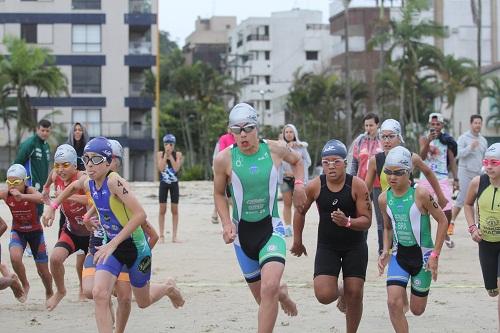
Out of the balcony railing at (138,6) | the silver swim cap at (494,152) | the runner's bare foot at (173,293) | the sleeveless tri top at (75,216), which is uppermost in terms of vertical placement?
the balcony railing at (138,6)

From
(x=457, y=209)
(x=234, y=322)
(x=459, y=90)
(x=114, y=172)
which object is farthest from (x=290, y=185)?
(x=459, y=90)

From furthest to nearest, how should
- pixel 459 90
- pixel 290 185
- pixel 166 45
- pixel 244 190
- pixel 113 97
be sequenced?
1. pixel 166 45
2. pixel 113 97
3. pixel 459 90
4. pixel 290 185
5. pixel 244 190

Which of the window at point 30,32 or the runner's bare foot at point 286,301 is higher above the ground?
the window at point 30,32

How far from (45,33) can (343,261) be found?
5958cm

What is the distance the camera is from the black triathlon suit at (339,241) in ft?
27.3

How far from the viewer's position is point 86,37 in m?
65.6

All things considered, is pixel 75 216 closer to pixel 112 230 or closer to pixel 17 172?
pixel 17 172

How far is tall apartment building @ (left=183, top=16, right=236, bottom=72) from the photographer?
113m

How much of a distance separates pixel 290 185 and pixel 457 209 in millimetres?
3276

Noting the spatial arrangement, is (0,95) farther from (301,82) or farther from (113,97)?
(301,82)

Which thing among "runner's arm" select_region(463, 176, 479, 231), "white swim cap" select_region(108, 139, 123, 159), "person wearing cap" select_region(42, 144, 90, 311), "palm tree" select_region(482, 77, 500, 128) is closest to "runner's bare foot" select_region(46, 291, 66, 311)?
"person wearing cap" select_region(42, 144, 90, 311)

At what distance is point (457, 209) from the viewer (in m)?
17.1

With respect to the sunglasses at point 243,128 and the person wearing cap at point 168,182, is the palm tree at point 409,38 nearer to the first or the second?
the person wearing cap at point 168,182

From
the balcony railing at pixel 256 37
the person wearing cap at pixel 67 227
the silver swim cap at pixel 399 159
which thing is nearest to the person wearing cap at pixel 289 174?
the person wearing cap at pixel 67 227
